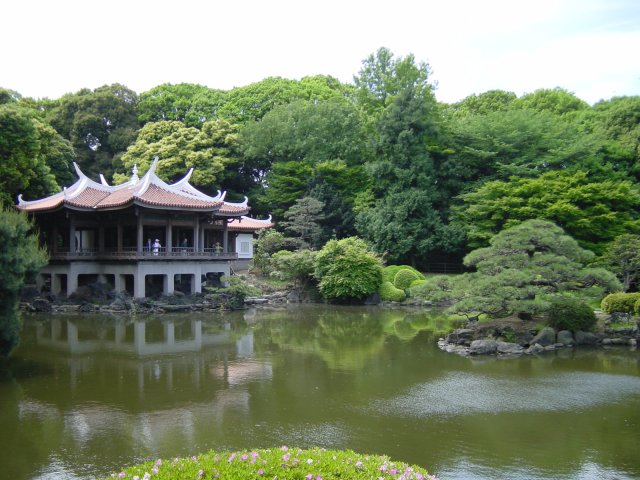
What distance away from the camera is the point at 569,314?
55.9ft

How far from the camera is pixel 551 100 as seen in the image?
150 feet

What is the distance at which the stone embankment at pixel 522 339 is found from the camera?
53.0 feet

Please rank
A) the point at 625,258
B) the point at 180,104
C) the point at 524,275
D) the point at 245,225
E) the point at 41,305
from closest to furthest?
the point at 524,275 < the point at 625,258 < the point at 41,305 < the point at 245,225 < the point at 180,104

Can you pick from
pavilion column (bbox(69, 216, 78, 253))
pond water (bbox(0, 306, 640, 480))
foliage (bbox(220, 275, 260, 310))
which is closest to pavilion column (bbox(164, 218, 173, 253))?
foliage (bbox(220, 275, 260, 310))

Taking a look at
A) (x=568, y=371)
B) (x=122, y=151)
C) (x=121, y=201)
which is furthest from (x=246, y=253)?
(x=568, y=371)

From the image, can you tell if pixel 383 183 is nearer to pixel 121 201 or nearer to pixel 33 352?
pixel 121 201

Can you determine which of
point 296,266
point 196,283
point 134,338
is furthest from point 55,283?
point 296,266

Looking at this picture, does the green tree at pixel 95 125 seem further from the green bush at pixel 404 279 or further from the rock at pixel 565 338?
the rock at pixel 565 338

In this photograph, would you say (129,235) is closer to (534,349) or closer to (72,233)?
(72,233)

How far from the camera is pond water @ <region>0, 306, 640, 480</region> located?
8297 mm

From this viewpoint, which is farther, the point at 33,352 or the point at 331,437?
the point at 33,352

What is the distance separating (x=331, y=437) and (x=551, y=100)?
43.5 m

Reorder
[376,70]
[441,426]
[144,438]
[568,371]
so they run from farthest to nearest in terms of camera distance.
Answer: [376,70], [568,371], [441,426], [144,438]

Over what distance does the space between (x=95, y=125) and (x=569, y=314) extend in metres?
39.2
